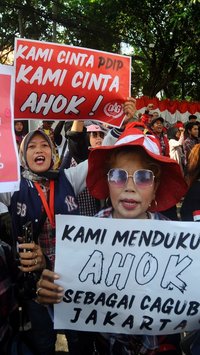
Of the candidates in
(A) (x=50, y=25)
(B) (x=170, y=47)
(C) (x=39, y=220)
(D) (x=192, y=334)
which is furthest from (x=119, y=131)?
(A) (x=50, y=25)

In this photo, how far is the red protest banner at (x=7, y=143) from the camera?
1.87 meters

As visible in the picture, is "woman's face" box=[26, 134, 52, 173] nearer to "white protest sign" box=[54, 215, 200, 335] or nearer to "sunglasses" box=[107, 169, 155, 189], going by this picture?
"sunglasses" box=[107, 169, 155, 189]

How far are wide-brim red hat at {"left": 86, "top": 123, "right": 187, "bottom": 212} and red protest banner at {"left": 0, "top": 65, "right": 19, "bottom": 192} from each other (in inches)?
15.1

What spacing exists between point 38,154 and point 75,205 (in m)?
0.40

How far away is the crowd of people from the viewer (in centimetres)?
178

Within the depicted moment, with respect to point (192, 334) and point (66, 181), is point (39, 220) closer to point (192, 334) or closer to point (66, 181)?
point (66, 181)

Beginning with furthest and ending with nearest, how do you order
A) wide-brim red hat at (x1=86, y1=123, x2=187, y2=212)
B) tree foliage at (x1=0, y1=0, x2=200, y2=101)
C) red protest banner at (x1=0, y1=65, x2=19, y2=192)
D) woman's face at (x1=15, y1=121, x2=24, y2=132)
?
1. tree foliage at (x1=0, y1=0, x2=200, y2=101)
2. woman's face at (x1=15, y1=121, x2=24, y2=132)
3. wide-brim red hat at (x1=86, y1=123, x2=187, y2=212)
4. red protest banner at (x1=0, y1=65, x2=19, y2=192)

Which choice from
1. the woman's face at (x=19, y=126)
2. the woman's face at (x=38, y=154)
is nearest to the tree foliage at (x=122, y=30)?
the woman's face at (x=19, y=126)

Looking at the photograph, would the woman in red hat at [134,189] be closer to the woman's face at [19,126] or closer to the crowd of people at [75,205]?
the crowd of people at [75,205]

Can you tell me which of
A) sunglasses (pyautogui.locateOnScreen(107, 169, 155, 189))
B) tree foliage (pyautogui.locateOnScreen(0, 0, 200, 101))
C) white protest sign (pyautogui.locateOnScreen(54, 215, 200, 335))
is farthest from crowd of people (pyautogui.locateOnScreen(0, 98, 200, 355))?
tree foliage (pyautogui.locateOnScreen(0, 0, 200, 101))

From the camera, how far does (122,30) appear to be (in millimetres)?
17969

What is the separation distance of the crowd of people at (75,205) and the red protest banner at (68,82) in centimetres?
15

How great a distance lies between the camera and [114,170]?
1.94m

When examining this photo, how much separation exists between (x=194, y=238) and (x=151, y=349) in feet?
1.71
